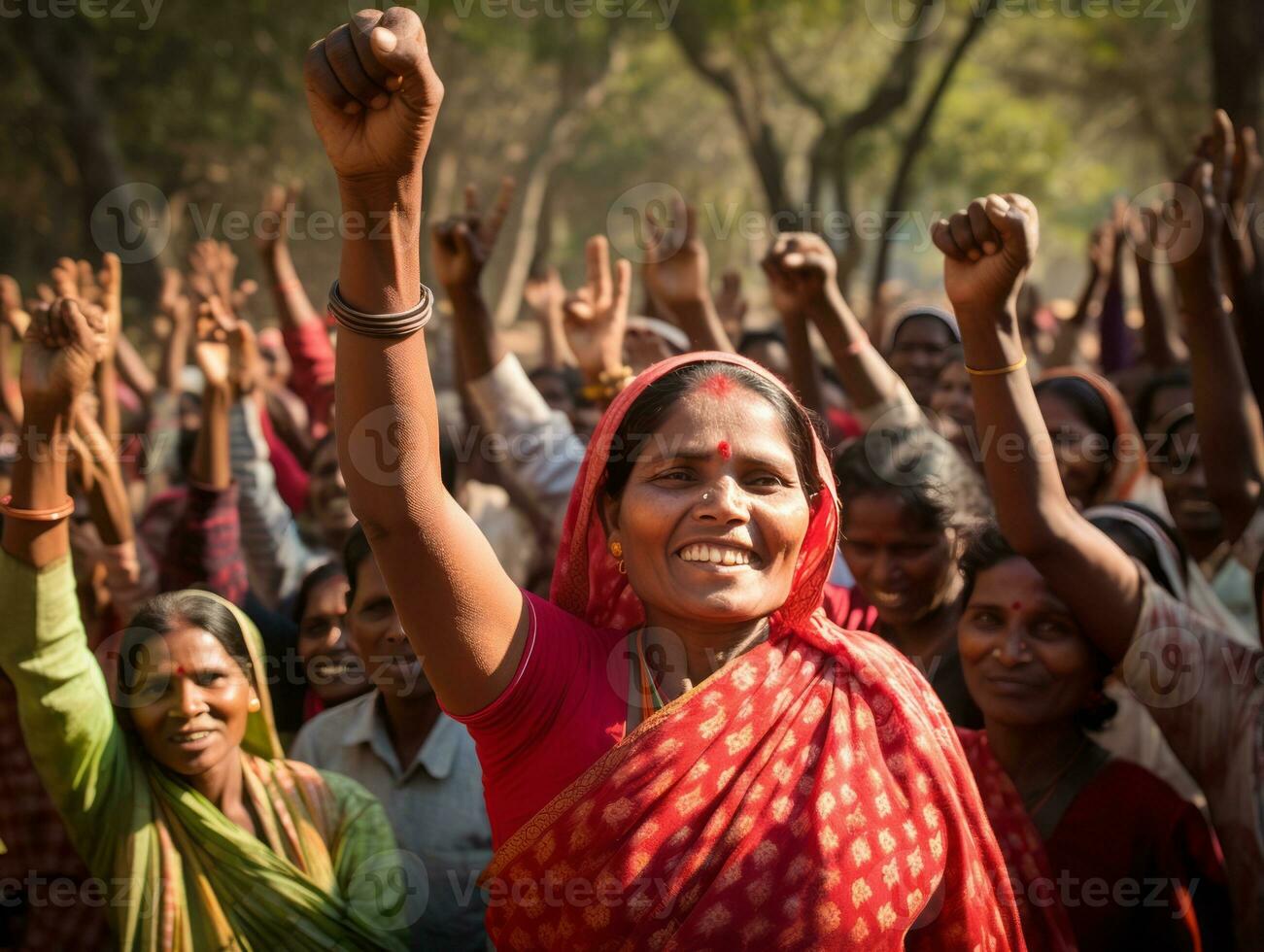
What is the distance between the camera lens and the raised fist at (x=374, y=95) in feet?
5.91

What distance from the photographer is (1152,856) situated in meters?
2.92

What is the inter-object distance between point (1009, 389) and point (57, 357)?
2106 mm

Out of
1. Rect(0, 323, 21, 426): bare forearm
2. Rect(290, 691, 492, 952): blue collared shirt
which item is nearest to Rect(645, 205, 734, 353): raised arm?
Rect(290, 691, 492, 952): blue collared shirt

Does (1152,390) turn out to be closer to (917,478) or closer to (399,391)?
(917,478)

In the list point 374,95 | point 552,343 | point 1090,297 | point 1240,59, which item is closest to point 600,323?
point 374,95

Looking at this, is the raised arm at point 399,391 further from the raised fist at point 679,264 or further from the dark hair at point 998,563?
the raised fist at point 679,264

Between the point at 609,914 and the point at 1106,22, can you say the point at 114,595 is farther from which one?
the point at 1106,22

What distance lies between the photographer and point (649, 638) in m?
2.42

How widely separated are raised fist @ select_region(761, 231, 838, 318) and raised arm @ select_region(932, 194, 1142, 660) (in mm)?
1112

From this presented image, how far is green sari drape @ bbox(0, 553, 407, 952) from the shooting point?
2.81 m

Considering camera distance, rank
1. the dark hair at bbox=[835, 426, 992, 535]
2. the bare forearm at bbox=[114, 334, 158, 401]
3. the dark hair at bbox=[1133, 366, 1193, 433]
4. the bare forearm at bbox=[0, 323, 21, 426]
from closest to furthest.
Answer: the dark hair at bbox=[835, 426, 992, 535], the dark hair at bbox=[1133, 366, 1193, 433], the bare forearm at bbox=[0, 323, 21, 426], the bare forearm at bbox=[114, 334, 158, 401]

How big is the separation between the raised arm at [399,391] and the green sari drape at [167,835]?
3.66ft

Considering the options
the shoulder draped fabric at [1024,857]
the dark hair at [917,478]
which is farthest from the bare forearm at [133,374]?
the shoulder draped fabric at [1024,857]

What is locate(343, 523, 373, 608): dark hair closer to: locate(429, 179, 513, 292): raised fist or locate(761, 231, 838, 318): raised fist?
locate(429, 179, 513, 292): raised fist
